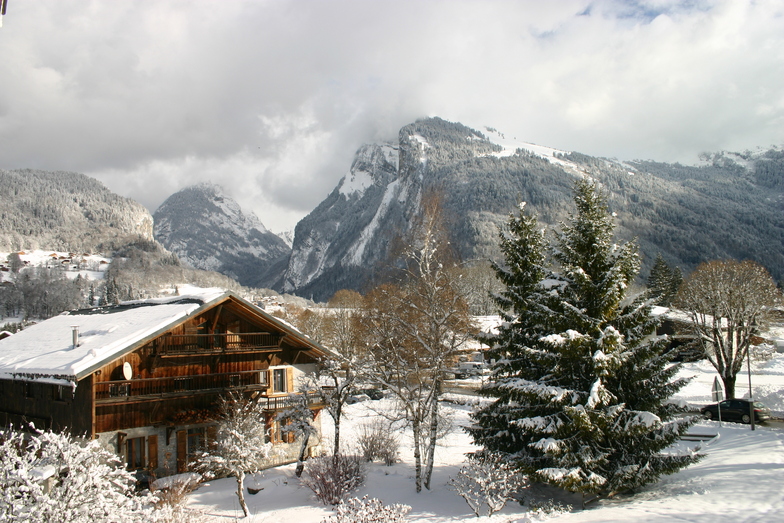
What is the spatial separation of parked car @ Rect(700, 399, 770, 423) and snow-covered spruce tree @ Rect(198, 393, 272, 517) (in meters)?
27.1

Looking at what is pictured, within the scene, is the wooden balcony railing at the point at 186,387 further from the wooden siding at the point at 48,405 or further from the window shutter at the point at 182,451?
the window shutter at the point at 182,451

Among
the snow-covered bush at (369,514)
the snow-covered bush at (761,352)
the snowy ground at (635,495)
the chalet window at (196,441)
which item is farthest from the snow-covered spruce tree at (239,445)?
the snow-covered bush at (761,352)

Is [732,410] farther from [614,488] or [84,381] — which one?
[84,381]

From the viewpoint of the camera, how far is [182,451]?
2261 cm

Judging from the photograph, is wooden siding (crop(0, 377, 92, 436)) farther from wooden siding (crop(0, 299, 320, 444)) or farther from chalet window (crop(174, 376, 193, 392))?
chalet window (crop(174, 376, 193, 392))

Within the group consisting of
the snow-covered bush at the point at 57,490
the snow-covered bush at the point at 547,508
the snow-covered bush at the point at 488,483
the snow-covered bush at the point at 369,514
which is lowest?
the snow-covered bush at the point at 547,508

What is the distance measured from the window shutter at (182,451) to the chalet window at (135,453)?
156cm

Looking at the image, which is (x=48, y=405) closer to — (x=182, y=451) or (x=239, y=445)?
(x=182, y=451)

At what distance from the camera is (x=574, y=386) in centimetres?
1691

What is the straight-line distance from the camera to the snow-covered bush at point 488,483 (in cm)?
1634

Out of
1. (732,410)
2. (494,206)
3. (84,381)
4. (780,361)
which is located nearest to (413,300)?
(84,381)

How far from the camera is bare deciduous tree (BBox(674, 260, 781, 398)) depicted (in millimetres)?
34938

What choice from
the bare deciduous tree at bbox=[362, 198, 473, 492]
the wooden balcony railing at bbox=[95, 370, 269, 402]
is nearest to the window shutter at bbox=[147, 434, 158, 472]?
the wooden balcony railing at bbox=[95, 370, 269, 402]

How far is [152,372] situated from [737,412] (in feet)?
110
